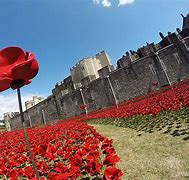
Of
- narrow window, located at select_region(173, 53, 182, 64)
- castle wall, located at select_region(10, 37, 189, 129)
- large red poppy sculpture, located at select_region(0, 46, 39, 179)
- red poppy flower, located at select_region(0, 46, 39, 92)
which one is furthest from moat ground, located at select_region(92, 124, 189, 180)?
narrow window, located at select_region(173, 53, 182, 64)

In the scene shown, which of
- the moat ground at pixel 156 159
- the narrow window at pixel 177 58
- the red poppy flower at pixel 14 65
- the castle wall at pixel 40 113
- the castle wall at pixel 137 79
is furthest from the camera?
the castle wall at pixel 40 113

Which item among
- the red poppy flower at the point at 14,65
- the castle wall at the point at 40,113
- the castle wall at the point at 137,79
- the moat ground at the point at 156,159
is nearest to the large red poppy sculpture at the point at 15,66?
the red poppy flower at the point at 14,65

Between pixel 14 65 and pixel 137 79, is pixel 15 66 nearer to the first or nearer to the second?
pixel 14 65

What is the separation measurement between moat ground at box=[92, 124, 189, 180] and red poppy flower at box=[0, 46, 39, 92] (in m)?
2.53

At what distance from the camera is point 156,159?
13.8ft

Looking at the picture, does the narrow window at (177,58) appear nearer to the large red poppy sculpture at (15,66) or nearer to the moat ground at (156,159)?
the moat ground at (156,159)

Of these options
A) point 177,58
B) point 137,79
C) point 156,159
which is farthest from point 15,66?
point 137,79

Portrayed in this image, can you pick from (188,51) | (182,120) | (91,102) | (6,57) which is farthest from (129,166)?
(91,102)

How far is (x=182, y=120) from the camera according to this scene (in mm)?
7422

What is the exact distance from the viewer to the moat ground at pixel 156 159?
3.49 metres

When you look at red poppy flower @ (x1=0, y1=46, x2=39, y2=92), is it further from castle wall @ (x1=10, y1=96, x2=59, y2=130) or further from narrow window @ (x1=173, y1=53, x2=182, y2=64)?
castle wall @ (x1=10, y1=96, x2=59, y2=130)

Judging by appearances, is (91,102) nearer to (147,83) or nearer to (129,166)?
(147,83)

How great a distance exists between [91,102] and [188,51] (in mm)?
16951

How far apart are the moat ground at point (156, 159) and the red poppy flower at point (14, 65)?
2533mm
